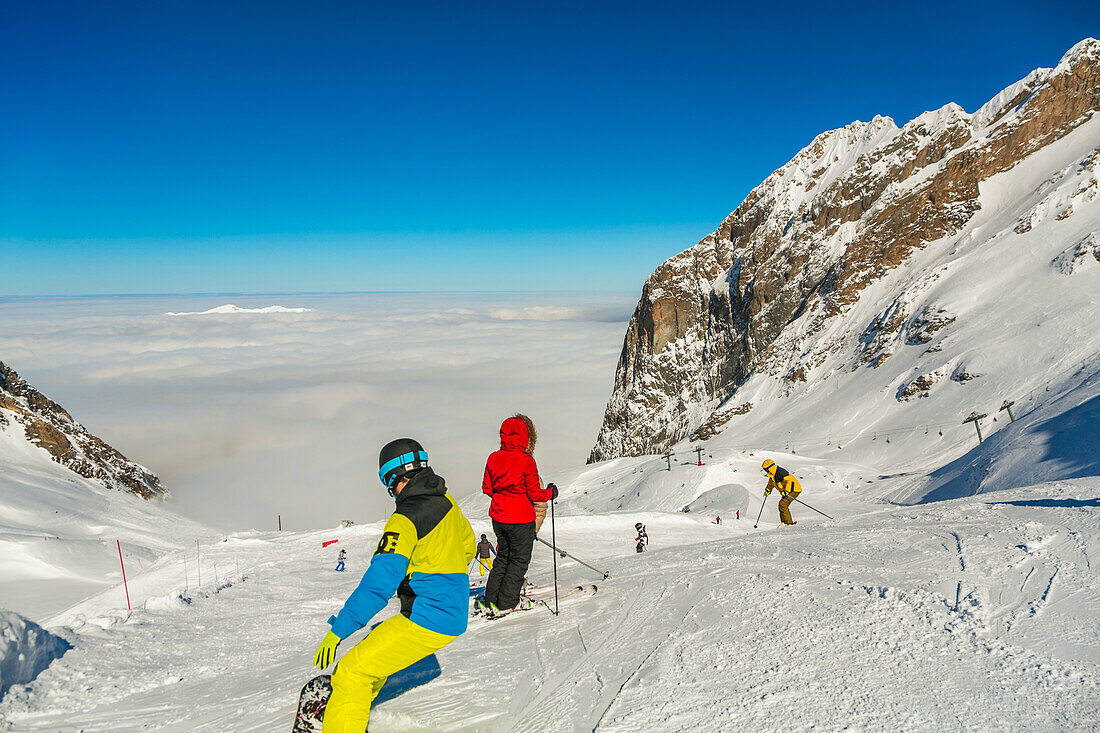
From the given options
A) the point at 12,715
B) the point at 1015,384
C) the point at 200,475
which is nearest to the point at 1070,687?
the point at 12,715

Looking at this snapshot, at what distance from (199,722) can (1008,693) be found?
506 centimetres

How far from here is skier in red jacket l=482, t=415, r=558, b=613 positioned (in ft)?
18.9

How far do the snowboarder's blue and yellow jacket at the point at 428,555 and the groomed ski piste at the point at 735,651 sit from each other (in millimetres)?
730

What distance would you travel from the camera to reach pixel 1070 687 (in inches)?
128

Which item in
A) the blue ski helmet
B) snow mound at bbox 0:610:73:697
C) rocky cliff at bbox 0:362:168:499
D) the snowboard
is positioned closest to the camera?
the snowboard

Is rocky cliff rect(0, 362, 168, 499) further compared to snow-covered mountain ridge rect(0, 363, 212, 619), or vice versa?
rocky cliff rect(0, 362, 168, 499)

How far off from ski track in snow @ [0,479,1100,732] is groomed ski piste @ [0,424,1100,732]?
2cm

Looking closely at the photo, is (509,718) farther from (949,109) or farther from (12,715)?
(949,109)

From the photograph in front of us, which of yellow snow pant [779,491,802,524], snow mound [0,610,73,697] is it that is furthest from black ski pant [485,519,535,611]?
yellow snow pant [779,491,802,524]

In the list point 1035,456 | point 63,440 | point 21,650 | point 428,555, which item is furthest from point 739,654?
point 63,440

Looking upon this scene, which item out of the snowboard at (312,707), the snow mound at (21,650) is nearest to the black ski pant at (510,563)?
the snowboard at (312,707)

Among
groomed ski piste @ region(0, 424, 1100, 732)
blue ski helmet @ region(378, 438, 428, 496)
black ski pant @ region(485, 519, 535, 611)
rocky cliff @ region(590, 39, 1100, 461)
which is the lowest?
groomed ski piste @ region(0, 424, 1100, 732)

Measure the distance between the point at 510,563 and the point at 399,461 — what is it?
106 inches

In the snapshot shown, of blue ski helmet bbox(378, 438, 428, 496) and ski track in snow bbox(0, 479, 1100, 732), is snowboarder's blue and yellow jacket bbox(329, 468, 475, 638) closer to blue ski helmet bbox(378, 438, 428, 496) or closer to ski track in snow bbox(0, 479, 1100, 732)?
blue ski helmet bbox(378, 438, 428, 496)
